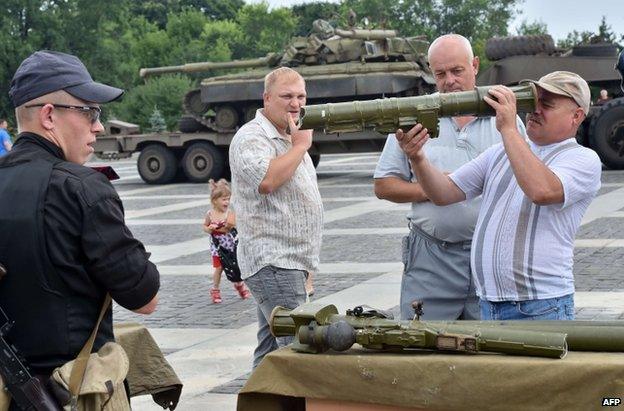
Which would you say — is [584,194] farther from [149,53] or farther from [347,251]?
[149,53]

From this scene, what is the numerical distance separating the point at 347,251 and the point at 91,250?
30.7 feet

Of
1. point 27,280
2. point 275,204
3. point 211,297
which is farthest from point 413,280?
point 211,297

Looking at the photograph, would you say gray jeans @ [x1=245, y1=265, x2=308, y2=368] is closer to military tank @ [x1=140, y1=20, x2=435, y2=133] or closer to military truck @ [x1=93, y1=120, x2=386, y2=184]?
military tank @ [x1=140, y1=20, x2=435, y2=133]

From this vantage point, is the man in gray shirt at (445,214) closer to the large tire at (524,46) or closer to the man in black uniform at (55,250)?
the man in black uniform at (55,250)

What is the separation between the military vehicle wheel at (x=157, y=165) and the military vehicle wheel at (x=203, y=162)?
28 cm

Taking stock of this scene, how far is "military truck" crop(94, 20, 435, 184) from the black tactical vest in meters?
20.1

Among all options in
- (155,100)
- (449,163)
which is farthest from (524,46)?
(155,100)

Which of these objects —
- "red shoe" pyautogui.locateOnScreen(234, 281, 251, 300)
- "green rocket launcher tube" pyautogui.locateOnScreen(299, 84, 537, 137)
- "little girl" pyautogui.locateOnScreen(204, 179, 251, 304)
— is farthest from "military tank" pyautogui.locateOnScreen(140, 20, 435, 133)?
"green rocket launcher tube" pyautogui.locateOnScreen(299, 84, 537, 137)

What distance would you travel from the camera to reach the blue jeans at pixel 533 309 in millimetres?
4129

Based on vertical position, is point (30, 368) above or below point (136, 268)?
below

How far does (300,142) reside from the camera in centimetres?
538

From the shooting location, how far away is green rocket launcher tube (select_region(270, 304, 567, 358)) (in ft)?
10.2

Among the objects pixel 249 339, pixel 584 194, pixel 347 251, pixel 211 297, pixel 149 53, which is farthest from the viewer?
pixel 149 53

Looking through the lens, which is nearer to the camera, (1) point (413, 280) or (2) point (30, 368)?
(2) point (30, 368)
